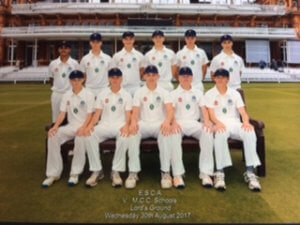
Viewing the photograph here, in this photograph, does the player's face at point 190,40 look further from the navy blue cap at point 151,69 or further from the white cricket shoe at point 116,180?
the white cricket shoe at point 116,180

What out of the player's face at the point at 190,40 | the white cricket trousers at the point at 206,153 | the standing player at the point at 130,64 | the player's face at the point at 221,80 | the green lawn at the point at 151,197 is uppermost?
the player's face at the point at 190,40

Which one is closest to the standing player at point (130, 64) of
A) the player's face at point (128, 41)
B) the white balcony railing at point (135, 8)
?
the player's face at point (128, 41)

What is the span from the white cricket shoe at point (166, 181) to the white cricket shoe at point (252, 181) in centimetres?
60

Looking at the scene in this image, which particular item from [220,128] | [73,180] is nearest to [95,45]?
[73,180]

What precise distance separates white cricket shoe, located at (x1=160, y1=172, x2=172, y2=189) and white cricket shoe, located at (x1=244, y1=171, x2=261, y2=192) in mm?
596

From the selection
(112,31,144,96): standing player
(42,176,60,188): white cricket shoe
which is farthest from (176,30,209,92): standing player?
(42,176,60,188): white cricket shoe

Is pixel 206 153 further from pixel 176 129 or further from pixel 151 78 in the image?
pixel 151 78

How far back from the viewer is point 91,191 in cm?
208

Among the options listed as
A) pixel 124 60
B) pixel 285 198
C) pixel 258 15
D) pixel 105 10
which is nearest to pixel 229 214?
pixel 285 198

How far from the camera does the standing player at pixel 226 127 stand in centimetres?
218

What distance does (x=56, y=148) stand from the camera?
2.31 m

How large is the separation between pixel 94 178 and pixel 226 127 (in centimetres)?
112

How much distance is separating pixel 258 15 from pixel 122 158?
7.72 m

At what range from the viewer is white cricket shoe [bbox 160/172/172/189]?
2102mm
